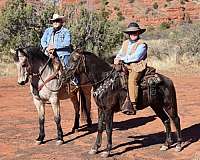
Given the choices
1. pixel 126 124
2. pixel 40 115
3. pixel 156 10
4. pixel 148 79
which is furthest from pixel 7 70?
pixel 156 10

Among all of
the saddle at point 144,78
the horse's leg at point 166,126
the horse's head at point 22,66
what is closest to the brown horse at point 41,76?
the horse's head at point 22,66

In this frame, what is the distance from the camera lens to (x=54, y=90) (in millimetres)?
9344

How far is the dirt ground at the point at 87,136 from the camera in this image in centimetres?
890

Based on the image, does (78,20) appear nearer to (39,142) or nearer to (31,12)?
(31,12)

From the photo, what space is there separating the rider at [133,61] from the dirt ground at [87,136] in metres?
1.01

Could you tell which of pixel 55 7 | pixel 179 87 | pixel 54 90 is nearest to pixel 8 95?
pixel 179 87

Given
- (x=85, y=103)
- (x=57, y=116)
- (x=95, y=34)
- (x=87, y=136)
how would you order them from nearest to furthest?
1. (x=57, y=116)
2. (x=87, y=136)
3. (x=85, y=103)
4. (x=95, y=34)

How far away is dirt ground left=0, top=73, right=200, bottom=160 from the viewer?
890cm

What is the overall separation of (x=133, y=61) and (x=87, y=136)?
253 cm

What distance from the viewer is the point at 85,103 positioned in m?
10.7

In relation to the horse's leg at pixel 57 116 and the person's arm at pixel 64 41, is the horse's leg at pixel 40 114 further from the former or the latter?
the person's arm at pixel 64 41

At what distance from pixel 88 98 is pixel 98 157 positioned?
2207mm

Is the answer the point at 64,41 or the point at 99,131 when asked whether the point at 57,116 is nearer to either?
the point at 99,131

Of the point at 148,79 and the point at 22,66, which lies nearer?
the point at 148,79
